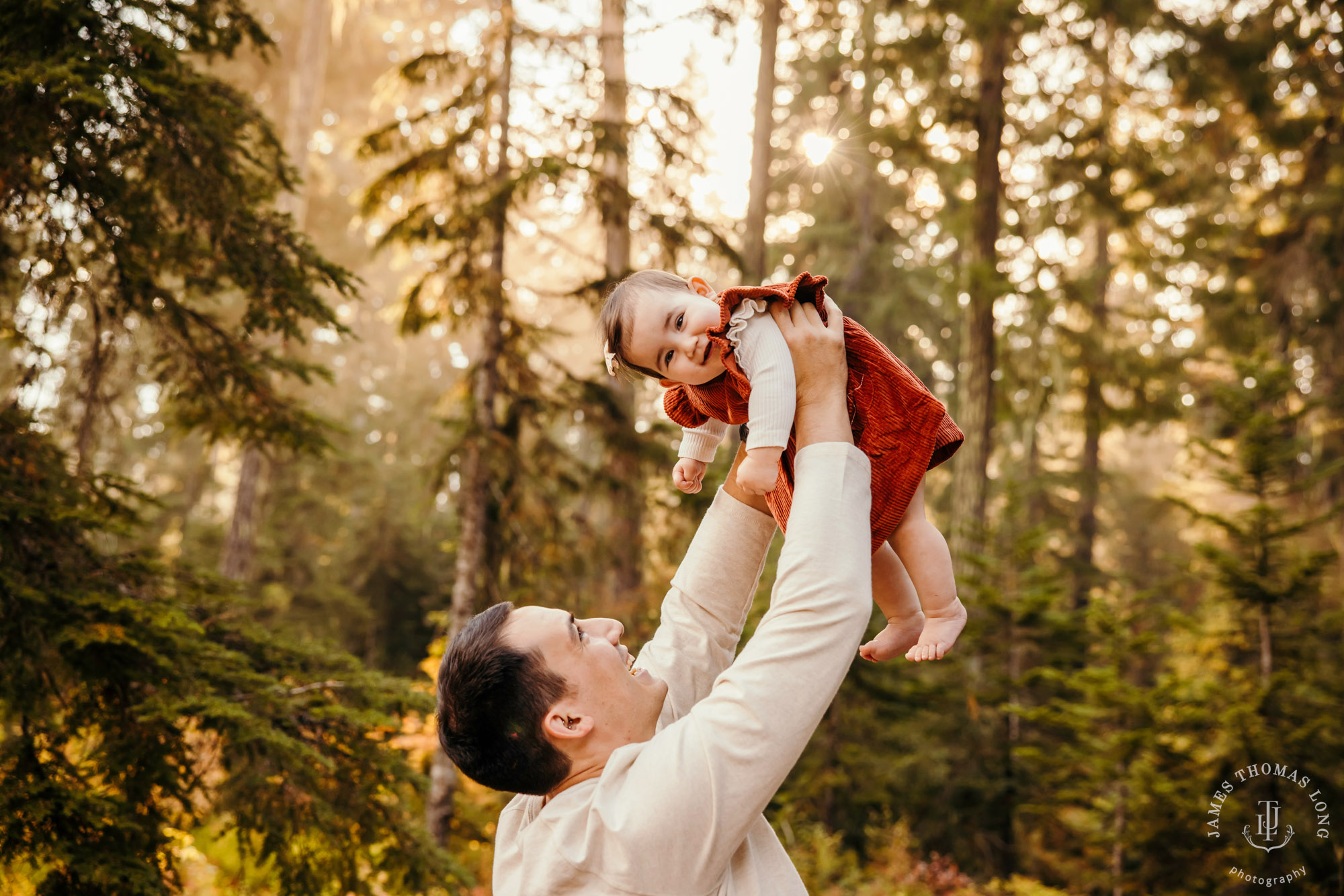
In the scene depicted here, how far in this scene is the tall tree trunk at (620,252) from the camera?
24.2 feet

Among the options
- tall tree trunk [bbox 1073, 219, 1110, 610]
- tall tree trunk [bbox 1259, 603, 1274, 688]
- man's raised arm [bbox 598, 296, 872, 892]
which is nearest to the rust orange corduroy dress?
man's raised arm [bbox 598, 296, 872, 892]

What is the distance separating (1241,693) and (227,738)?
631 cm

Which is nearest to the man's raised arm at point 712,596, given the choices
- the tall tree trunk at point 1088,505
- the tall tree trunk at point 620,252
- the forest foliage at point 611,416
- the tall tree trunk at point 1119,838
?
the forest foliage at point 611,416

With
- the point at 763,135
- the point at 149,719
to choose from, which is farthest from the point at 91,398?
the point at 763,135

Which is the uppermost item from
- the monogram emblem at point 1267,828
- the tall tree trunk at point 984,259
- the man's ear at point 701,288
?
the tall tree trunk at point 984,259

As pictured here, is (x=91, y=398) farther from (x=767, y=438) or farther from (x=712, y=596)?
(x=767, y=438)

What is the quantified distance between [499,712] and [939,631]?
778mm

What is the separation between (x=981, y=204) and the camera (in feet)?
31.6

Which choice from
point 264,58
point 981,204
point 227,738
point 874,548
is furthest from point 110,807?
point 981,204

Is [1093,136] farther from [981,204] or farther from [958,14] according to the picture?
[958,14]

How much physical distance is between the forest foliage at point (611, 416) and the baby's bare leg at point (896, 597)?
7.58 feet

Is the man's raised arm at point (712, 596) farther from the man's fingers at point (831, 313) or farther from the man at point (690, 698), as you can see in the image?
the man's fingers at point (831, 313)

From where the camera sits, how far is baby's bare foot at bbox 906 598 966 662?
1.57m

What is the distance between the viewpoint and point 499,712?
4.49 ft
